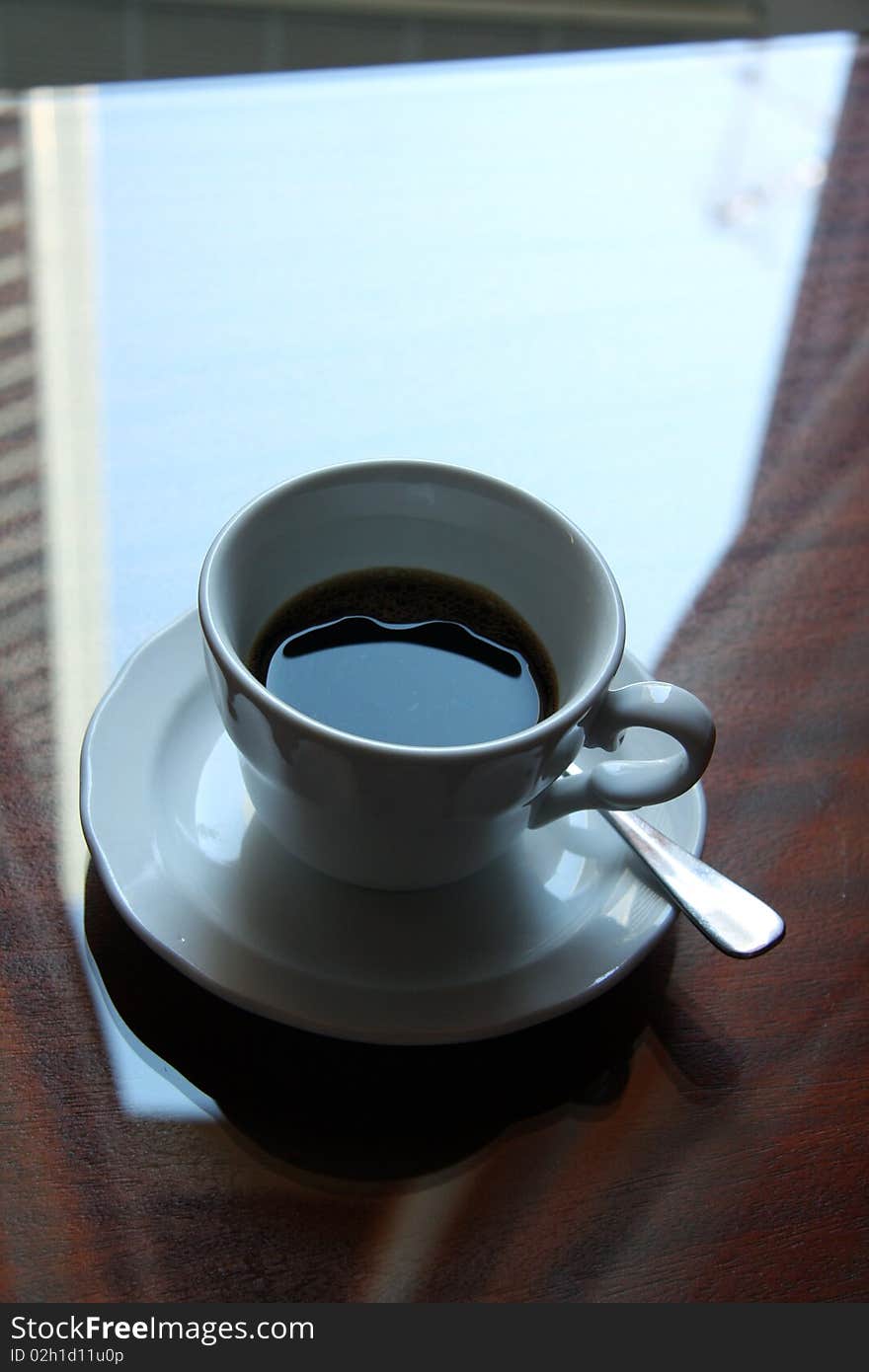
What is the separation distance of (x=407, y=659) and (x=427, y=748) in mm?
147

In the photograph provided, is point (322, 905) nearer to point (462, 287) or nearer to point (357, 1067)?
point (357, 1067)

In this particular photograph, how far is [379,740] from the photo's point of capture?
0.57m

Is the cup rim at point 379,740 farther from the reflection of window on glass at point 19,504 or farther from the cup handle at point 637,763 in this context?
the reflection of window on glass at point 19,504

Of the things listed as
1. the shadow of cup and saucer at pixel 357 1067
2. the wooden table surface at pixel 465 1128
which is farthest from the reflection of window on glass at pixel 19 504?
the shadow of cup and saucer at pixel 357 1067

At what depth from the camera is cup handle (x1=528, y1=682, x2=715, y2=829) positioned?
1.76 feet

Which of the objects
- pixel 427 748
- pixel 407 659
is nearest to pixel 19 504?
pixel 407 659

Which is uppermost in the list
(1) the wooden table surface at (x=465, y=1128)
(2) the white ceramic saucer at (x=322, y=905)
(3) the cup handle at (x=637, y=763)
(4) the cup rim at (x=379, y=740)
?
(4) the cup rim at (x=379, y=740)

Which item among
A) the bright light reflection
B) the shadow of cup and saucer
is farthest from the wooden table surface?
the bright light reflection

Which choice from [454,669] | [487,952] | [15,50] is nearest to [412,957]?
[487,952]

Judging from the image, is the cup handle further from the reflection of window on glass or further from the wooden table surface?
the reflection of window on glass

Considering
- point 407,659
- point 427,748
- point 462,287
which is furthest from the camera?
point 462,287

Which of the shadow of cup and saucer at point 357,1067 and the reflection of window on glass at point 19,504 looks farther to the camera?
the reflection of window on glass at point 19,504

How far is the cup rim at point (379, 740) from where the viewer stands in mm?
488

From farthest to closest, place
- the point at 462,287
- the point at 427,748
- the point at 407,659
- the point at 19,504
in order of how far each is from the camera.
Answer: the point at 462,287
the point at 19,504
the point at 407,659
the point at 427,748
